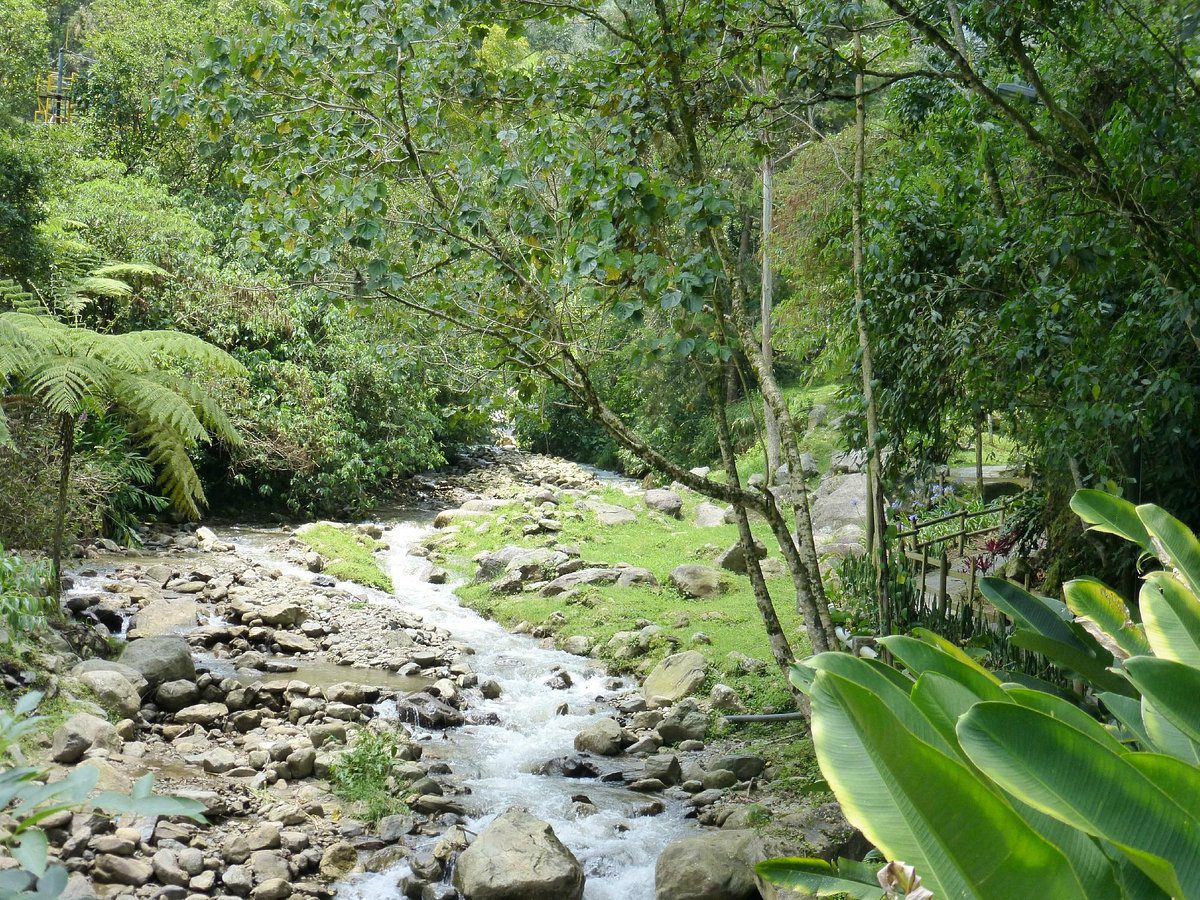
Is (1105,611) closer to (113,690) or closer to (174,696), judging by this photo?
(113,690)

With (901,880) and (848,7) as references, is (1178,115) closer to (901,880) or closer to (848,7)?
(848,7)

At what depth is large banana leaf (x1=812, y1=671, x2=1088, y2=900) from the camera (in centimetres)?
129

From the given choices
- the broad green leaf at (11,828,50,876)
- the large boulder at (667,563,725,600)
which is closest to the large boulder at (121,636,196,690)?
the large boulder at (667,563,725,600)

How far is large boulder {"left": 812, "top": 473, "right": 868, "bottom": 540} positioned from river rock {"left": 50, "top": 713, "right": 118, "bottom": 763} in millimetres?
8701

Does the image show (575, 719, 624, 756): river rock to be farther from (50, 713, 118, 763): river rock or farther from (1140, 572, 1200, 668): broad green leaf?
(1140, 572, 1200, 668): broad green leaf

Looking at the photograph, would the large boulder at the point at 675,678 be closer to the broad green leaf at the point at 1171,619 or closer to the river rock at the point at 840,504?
the river rock at the point at 840,504

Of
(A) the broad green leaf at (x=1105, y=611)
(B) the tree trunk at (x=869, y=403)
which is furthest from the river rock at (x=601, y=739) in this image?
(A) the broad green leaf at (x=1105, y=611)

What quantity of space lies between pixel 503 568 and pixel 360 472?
12.6 feet

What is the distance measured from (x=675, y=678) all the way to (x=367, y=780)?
2868 millimetres

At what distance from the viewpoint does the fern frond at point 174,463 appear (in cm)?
948

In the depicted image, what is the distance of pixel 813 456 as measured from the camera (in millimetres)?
17328

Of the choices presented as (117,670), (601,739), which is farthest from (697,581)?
(117,670)

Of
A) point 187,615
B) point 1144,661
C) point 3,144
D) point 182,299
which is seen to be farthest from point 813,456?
point 1144,661

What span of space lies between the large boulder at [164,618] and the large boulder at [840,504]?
761 centimetres
